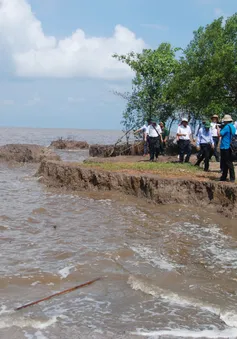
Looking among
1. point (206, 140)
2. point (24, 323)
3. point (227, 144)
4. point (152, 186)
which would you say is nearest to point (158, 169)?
point (152, 186)

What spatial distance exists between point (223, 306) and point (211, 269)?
1.30 m

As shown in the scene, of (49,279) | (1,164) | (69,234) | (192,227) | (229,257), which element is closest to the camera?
(49,279)

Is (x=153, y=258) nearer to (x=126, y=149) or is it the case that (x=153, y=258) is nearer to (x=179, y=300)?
(x=179, y=300)

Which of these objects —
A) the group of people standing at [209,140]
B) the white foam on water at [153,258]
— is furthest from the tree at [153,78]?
the white foam on water at [153,258]

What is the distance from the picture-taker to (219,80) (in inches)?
647

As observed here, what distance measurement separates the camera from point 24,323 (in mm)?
4062

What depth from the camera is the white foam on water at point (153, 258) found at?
5977 millimetres

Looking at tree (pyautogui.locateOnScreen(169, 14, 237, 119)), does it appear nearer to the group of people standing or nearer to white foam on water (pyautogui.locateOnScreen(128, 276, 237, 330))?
the group of people standing

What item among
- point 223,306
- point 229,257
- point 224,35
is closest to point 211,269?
point 229,257

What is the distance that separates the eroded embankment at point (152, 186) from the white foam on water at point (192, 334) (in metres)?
5.32

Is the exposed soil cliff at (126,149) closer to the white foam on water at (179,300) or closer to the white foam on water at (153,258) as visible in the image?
the white foam on water at (153,258)

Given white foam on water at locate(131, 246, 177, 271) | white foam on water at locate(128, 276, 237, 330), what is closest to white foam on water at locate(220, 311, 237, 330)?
white foam on water at locate(128, 276, 237, 330)

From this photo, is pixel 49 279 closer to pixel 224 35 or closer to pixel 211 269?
pixel 211 269

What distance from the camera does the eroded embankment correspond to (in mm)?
9672
